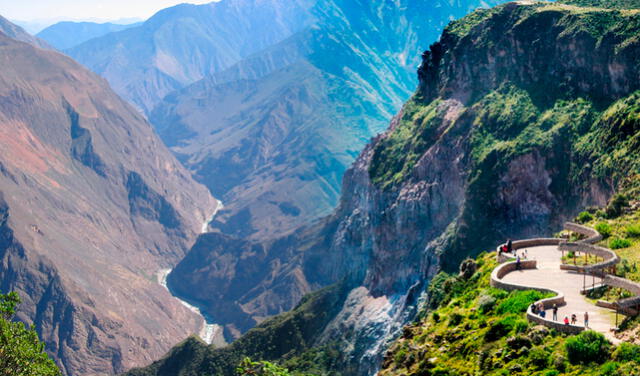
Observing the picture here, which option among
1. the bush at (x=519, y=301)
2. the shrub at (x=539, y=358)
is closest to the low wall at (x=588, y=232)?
the bush at (x=519, y=301)

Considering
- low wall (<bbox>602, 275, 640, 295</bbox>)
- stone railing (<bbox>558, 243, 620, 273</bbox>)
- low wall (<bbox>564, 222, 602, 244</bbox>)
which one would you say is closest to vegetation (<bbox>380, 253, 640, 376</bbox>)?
low wall (<bbox>602, 275, 640, 295</bbox>)

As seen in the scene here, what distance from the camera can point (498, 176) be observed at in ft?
286

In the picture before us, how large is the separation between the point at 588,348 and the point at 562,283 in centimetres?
914

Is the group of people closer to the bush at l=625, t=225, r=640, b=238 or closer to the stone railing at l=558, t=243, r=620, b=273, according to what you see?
the stone railing at l=558, t=243, r=620, b=273

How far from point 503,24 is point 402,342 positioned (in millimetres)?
74299

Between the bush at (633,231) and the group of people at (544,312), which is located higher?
the bush at (633,231)

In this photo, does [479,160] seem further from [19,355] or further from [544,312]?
[544,312]

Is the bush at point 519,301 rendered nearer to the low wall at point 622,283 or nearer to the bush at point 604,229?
the low wall at point 622,283

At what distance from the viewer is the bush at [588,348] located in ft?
85.7

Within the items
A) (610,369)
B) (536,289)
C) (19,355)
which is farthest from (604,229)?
(19,355)

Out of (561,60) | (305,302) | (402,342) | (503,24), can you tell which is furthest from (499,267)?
(305,302)

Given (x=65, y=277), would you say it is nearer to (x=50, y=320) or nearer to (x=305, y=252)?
(x=50, y=320)

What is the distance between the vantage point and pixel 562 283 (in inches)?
1383

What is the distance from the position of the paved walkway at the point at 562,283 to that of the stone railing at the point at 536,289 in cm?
27
